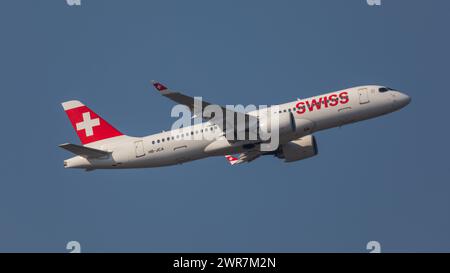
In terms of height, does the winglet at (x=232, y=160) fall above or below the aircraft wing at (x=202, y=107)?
below

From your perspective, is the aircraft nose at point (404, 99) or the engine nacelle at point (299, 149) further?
the engine nacelle at point (299, 149)

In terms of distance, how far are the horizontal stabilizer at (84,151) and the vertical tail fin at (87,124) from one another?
2.45 meters

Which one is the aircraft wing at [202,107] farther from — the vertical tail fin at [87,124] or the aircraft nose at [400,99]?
the aircraft nose at [400,99]

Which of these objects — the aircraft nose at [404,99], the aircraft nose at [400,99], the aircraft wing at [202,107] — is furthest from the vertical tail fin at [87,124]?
the aircraft nose at [404,99]

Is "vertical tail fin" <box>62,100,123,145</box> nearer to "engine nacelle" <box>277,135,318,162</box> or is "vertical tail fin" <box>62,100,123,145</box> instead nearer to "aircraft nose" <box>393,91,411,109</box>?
"engine nacelle" <box>277,135,318,162</box>

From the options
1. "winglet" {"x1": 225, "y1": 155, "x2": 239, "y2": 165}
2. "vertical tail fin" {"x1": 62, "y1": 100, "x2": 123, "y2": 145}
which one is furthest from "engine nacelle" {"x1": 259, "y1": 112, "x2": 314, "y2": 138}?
"vertical tail fin" {"x1": 62, "y1": 100, "x2": 123, "y2": 145}

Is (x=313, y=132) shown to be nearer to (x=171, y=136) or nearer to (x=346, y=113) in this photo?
(x=346, y=113)

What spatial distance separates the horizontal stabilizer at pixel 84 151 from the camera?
59.2m

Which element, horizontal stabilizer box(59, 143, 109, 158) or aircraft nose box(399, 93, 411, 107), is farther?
aircraft nose box(399, 93, 411, 107)

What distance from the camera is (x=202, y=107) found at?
2258 inches

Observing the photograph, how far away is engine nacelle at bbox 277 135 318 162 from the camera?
64.0 metres

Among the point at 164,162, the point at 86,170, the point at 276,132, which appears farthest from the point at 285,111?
the point at 86,170

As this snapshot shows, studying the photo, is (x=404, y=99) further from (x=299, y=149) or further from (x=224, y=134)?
(x=224, y=134)

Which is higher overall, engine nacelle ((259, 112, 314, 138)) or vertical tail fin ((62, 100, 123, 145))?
vertical tail fin ((62, 100, 123, 145))
